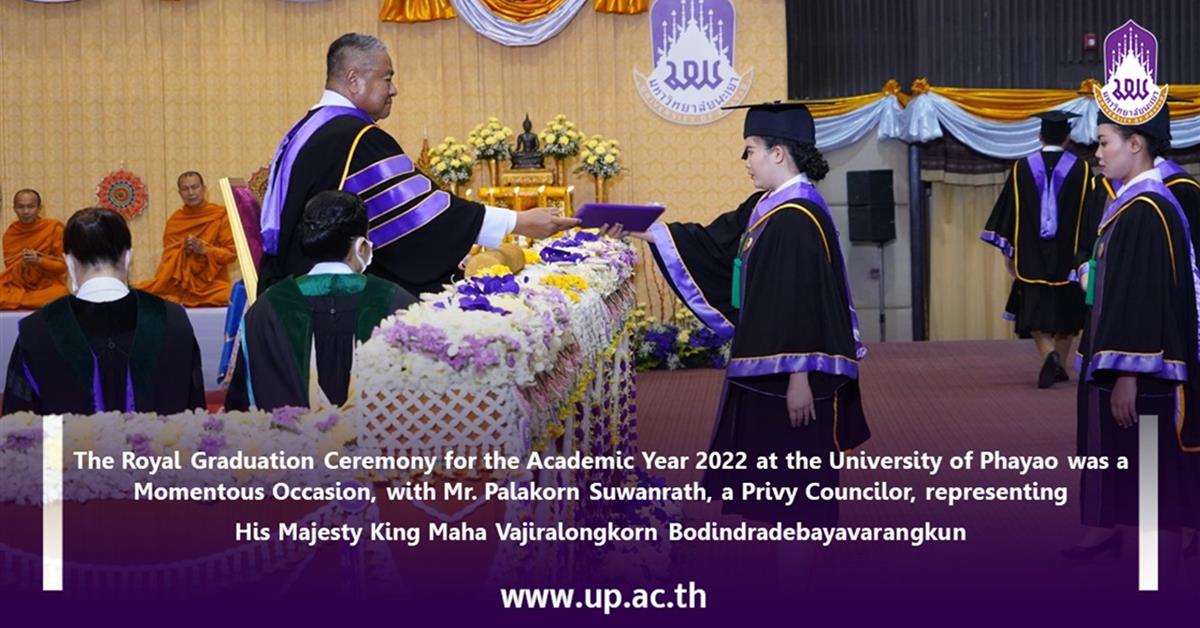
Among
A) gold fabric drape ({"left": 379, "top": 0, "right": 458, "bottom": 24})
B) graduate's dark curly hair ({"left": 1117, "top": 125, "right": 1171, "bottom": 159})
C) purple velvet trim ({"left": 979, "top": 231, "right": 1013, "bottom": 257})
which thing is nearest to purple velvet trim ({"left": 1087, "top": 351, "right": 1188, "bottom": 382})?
graduate's dark curly hair ({"left": 1117, "top": 125, "right": 1171, "bottom": 159})

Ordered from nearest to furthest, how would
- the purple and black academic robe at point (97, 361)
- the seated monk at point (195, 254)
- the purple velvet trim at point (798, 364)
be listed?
the purple and black academic robe at point (97, 361), the purple velvet trim at point (798, 364), the seated monk at point (195, 254)

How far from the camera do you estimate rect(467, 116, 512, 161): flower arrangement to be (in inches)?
494

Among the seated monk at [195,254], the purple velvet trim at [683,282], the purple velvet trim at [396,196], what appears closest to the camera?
the purple velvet trim at [683,282]

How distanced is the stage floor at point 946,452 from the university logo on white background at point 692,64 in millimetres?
2438

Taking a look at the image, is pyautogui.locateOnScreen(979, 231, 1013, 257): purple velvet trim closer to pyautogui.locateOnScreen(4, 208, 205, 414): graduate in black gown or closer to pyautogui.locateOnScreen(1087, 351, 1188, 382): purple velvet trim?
pyautogui.locateOnScreen(1087, 351, 1188, 382): purple velvet trim

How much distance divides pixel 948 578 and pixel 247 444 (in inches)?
102

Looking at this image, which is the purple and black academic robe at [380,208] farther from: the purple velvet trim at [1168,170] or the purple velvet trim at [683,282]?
the purple velvet trim at [1168,170]

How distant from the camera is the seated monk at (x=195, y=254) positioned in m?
12.1

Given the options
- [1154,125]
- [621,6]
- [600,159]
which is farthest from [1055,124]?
[1154,125]

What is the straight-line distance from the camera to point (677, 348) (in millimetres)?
11734

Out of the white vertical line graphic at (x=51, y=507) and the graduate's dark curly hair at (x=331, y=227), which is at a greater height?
the graduate's dark curly hair at (x=331, y=227)

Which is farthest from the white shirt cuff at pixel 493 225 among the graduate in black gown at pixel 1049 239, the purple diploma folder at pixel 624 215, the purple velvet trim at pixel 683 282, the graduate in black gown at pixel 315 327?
the graduate in black gown at pixel 1049 239

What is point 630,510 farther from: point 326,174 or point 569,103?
point 569,103

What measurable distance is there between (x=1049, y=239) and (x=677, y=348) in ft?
9.76
